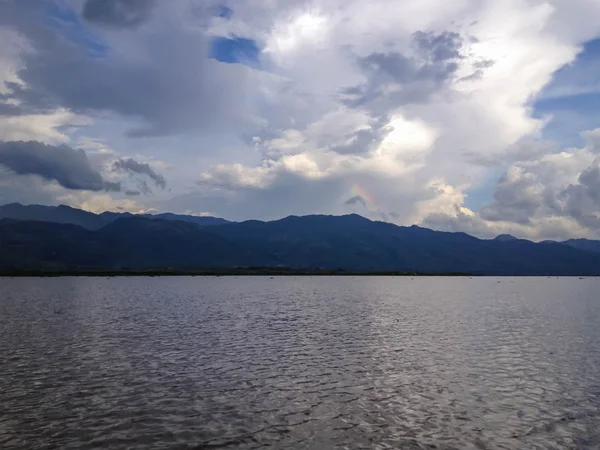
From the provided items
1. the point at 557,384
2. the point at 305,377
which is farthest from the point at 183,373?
the point at 557,384

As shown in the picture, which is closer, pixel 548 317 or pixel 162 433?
pixel 162 433

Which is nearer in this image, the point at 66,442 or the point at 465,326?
the point at 66,442

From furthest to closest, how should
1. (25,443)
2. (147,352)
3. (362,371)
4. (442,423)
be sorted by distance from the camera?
(147,352)
(362,371)
(442,423)
(25,443)

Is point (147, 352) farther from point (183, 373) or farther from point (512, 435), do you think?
point (512, 435)

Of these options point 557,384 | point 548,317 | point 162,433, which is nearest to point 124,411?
point 162,433

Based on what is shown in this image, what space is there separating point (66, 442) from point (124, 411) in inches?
219

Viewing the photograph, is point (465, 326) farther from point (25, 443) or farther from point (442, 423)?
point (25, 443)

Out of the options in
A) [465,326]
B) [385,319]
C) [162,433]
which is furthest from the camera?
[385,319]

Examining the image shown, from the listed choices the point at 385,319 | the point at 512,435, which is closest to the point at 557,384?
the point at 512,435

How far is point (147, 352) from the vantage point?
51688 millimetres

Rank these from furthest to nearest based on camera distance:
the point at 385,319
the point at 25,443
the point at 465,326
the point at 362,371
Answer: the point at 385,319
the point at 465,326
the point at 362,371
the point at 25,443

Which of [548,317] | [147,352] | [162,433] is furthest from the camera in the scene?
[548,317]

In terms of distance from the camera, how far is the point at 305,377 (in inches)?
1624

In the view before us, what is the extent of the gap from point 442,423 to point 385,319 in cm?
6049
